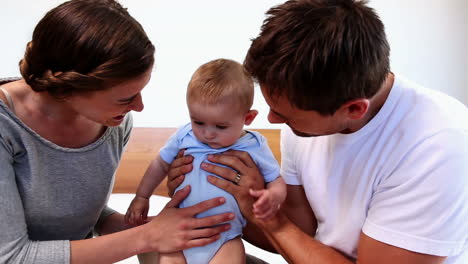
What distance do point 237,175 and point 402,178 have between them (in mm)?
419

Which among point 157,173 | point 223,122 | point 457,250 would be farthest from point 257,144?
point 457,250

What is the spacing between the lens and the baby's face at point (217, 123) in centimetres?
122

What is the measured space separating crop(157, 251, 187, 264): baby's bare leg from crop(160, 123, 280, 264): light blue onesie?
0.02 m

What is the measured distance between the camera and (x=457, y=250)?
1113mm

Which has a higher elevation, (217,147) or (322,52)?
(322,52)

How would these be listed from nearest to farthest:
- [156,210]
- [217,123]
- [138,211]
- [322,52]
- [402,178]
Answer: [322,52] → [402,178] → [217,123] → [138,211] → [156,210]

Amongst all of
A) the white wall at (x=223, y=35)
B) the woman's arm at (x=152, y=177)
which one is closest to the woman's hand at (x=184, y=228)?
the woman's arm at (x=152, y=177)

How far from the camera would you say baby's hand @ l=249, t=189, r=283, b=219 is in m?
1.28

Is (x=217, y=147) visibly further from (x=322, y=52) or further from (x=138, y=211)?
(x=322, y=52)

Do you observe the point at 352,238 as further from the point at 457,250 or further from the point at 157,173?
the point at 157,173

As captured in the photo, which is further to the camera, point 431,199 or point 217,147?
point 217,147

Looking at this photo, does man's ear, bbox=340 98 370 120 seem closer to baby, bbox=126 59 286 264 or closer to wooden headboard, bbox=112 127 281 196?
baby, bbox=126 59 286 264

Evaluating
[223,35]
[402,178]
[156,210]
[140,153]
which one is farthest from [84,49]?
[223,35]

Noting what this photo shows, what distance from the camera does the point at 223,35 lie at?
10.9 feet
